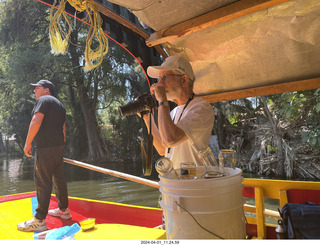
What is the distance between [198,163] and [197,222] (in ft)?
1.85

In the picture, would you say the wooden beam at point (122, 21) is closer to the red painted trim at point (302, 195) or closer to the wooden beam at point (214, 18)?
the wooden beam at point (214, 18)

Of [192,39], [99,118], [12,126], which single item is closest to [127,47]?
[192,39]

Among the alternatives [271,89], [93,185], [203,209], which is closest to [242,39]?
[271,89]

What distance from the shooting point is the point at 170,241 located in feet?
2.67

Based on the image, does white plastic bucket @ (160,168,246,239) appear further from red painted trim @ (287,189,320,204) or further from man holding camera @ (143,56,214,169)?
red painted trim @ (287,189,320,204)

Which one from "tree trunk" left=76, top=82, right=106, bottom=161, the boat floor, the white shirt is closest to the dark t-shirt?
the boat floor

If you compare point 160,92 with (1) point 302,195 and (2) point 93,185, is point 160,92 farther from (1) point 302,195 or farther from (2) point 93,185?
(2) point 93,185

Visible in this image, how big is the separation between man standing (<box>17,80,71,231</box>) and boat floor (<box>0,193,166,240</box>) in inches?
5.4

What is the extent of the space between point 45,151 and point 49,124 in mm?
296

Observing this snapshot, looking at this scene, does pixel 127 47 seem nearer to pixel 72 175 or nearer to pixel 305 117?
pixel 305 117

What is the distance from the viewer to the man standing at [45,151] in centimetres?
257

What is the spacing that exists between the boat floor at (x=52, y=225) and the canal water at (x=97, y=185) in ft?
14.3

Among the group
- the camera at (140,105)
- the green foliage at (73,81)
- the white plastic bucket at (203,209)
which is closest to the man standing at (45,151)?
the camera at (140,105)

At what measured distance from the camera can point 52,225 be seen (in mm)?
2744
